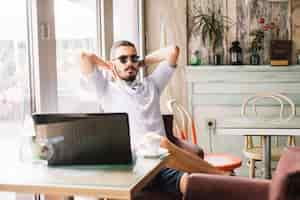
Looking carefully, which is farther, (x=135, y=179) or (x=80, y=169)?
(x=80, y=169)

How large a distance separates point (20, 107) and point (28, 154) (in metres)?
0.59

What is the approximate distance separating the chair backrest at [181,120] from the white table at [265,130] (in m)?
0.68

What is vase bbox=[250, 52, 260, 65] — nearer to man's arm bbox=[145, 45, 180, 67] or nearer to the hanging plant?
the hanging plant

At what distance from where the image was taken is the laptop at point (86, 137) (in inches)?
79.5

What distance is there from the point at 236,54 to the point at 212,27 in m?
0.38

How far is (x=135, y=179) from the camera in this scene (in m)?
1.84

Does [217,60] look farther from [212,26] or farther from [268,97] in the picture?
[268,97]

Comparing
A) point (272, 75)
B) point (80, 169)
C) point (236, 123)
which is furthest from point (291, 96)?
point (80, 169)

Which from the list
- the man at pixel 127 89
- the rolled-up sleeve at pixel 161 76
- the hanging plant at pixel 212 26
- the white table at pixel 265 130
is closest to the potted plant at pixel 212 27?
the hanging plant at pixel 212 26

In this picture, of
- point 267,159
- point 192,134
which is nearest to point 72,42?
point 192,134

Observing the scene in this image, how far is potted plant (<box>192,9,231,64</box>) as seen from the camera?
4.91 metres

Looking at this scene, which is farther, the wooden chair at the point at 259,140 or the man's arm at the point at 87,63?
the wooden chair at the point at 259,140

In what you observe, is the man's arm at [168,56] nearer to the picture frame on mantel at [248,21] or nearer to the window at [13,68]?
the window at [13,68]

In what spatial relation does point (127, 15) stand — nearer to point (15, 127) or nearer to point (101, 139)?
point (15, 127)
